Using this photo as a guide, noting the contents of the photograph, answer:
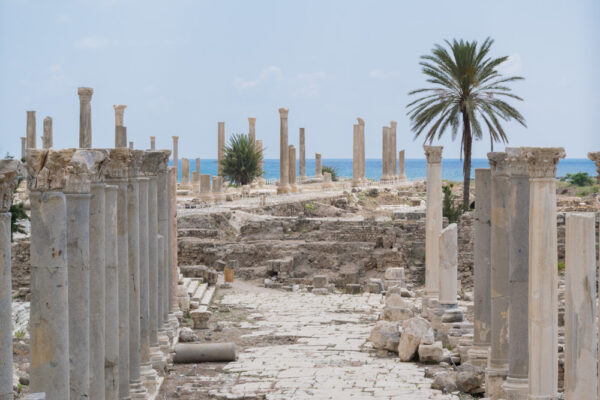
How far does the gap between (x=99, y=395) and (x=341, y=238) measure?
2158 cm

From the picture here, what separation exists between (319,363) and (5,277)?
948 cm

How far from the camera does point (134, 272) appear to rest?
13.2m

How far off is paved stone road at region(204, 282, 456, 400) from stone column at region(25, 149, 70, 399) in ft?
18.8

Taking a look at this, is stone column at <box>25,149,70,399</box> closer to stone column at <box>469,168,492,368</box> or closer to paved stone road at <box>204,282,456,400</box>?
paved stone road at <box>204,282,456,400</box>

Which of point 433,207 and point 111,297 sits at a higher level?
point 433,207

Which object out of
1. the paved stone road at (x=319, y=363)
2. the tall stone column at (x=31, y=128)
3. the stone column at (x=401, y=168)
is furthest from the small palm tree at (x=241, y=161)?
the paved stone road at (x=319, y=363)

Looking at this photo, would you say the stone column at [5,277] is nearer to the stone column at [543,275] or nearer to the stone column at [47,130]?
the stone column at [543,275]

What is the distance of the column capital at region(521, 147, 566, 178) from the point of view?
35.6 ft

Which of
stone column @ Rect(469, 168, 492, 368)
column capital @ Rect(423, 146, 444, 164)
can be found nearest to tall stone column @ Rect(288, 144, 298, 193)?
column capital @ Rect(423, 146, 444, 164)

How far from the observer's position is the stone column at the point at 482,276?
1489 cm

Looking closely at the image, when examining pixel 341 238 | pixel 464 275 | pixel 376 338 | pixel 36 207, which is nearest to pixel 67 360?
pixel 36 207

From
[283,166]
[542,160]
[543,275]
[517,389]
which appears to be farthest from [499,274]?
[283,166]

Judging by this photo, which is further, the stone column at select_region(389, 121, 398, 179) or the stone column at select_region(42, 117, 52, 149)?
the stone column at select_region(389, 121, 398, 179)

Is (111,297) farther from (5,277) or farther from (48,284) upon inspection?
(5,277)
